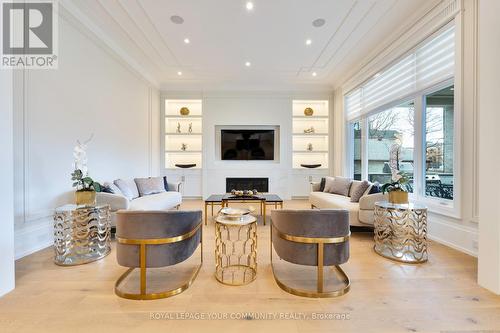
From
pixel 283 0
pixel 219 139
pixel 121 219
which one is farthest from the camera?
pixel 219 139

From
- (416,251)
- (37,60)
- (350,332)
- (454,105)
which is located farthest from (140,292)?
(454,105)

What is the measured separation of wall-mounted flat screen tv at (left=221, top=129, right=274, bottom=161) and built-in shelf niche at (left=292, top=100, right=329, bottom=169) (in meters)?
0.80

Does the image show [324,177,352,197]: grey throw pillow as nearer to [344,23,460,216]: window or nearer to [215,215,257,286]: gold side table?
[344,23,460,216]: window

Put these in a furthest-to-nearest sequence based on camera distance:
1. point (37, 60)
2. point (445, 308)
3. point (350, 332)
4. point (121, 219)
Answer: point (37, 60), point (121, 219), point (445, 308), point (350, 332)

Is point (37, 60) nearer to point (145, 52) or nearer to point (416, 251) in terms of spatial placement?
point (145, 52)

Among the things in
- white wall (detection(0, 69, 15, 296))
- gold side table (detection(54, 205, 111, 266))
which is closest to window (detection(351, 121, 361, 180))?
gold side table (detection(54, 205, 111, 266))

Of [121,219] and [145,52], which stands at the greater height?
[145,52]

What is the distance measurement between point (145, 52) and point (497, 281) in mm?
5823

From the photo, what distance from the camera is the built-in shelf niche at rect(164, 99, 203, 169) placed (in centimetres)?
663

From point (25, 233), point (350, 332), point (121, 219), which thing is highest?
point (121, 219)

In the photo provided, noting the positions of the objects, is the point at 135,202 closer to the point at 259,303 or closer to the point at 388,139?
the point at 259,303

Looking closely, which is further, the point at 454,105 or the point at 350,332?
the point at 454,105

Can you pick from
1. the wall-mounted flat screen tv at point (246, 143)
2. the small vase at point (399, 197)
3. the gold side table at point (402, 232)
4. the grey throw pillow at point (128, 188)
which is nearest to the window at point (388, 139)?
the small vase at point (399, 197)

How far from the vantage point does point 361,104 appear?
5.26 m
